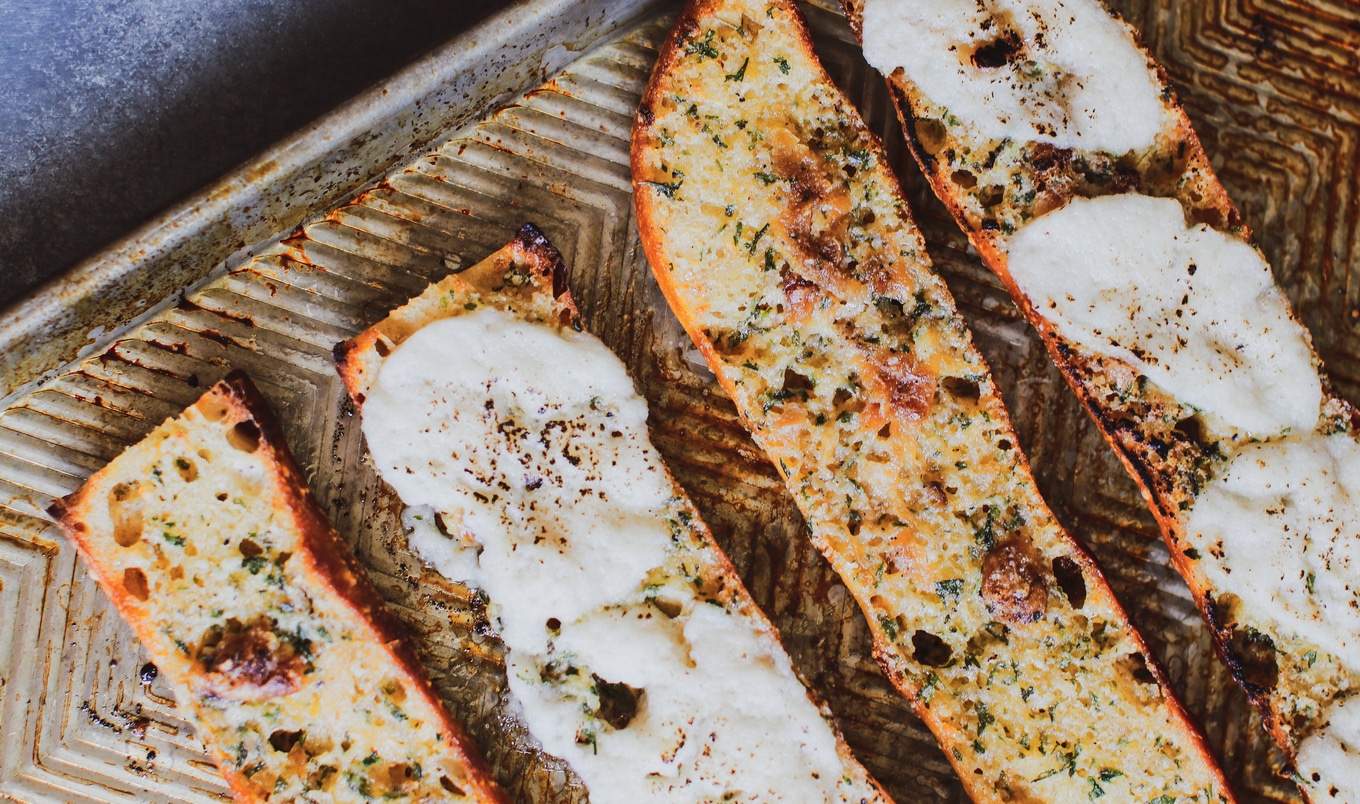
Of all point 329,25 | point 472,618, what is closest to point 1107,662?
point 472,618

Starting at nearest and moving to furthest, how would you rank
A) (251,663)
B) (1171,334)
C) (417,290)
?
(251,663) → (1171,334) → (417,290)

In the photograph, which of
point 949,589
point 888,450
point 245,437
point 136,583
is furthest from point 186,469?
point 949,589

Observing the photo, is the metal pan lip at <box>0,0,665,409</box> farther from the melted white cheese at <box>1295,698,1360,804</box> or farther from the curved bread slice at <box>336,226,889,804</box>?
the melted white cheese at <box>1295,698,1360,804</box>

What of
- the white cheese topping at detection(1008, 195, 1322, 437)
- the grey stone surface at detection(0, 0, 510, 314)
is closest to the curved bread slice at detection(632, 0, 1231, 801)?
the white cheese topping at detection(1008, 195, 1322, 437)

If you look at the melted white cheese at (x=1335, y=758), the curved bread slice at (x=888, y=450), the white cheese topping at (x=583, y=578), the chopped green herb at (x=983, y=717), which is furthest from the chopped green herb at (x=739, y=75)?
the melted white cheese at (x=1335, y=758)

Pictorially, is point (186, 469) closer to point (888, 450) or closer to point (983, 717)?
point (888, 450)

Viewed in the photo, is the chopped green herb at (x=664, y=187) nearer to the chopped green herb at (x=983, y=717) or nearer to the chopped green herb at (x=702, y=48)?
the chopped green herb at (x=702, y=48)
